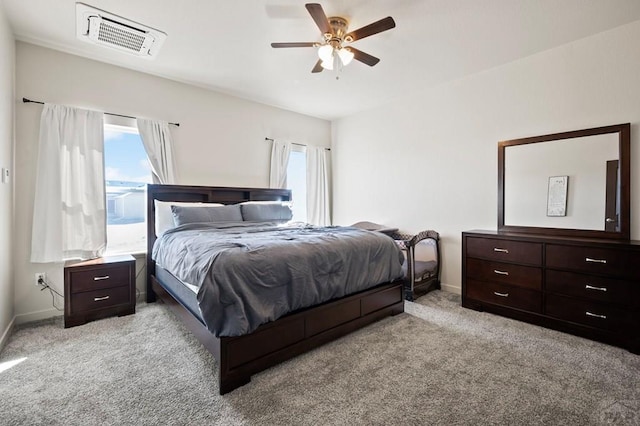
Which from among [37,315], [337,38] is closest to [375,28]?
[337,38]

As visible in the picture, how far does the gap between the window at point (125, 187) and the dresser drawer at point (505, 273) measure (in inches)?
150

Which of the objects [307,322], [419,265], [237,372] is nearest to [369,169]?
[419,265]

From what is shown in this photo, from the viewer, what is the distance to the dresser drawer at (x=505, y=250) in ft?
9.04

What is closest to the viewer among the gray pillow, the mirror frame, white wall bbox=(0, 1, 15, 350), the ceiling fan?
the ceiling fan

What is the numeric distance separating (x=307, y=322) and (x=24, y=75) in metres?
3.57

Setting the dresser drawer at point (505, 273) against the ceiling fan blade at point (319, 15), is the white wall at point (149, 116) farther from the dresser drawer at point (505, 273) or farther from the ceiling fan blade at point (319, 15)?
the dresser drawer at point (505, 273)

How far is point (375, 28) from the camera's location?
2227 mm

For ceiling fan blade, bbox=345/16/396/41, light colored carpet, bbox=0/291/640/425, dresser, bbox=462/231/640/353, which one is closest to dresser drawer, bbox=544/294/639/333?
dresser, bbox=462/231/640/353

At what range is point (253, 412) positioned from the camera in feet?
5.35

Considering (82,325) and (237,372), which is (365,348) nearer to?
(237,372)

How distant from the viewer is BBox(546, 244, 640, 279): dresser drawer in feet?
7.52

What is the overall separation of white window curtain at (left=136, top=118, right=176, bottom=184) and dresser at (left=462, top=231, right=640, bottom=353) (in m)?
3.60

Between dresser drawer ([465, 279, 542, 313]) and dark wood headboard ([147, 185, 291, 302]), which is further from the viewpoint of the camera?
dark wood headboard ([147, 185, 291, 302])

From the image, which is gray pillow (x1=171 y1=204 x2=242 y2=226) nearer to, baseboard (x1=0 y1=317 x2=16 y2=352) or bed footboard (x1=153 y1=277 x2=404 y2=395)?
bed footboard (x1=153 y1=277 x2=404 y2=395)
